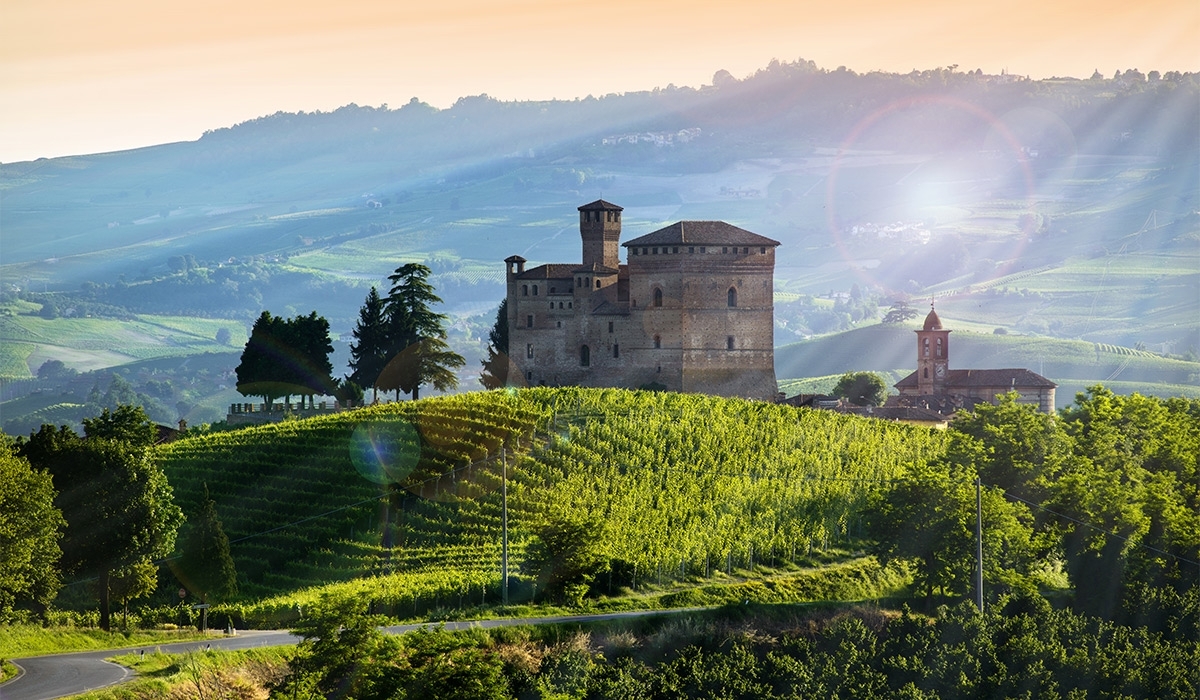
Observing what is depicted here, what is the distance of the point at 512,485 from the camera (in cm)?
5441

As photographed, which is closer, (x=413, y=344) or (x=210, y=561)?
(x=210, y=561)

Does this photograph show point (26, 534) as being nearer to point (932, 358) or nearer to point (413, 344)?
point (413, 344)

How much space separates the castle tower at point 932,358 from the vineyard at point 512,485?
38.2 metres

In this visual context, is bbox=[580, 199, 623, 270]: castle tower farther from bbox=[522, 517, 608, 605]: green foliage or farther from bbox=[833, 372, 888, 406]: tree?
bbox=[522, 517, 608, 605]: green foliage

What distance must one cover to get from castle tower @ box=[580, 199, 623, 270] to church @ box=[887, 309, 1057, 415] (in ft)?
76.2

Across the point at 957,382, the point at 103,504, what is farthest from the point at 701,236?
the point at 103,504

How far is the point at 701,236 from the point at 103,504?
4769cm

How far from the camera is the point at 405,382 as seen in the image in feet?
263

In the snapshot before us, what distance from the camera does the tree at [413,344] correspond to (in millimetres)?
79875

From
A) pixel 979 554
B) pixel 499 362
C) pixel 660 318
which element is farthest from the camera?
pixel 499 362

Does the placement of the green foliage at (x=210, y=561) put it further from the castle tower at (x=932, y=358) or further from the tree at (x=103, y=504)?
the castle tower at (x=932, y=358)

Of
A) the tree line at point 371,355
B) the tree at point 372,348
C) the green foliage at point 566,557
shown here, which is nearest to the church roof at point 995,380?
the tree line at point 371,355

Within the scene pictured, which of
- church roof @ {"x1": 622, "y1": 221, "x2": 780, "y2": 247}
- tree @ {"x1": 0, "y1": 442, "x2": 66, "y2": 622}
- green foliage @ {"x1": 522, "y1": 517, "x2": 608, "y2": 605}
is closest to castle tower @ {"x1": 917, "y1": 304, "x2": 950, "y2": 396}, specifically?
church roof @ {"x1": 622, "y1": 221, "x2": 780, "y2": 247}

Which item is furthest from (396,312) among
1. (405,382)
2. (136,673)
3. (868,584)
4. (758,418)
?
(136,673)
